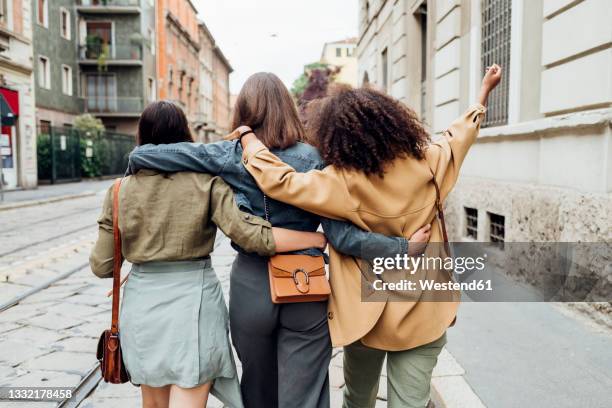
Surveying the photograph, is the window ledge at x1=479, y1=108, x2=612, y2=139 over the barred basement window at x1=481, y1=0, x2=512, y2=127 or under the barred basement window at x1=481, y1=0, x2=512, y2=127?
under

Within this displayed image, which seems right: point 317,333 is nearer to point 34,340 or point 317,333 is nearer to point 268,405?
point 268,405

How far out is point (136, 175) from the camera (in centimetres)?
237

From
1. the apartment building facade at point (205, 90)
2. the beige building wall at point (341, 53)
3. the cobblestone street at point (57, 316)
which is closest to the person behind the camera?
the cobblestone street at point (57, 316)

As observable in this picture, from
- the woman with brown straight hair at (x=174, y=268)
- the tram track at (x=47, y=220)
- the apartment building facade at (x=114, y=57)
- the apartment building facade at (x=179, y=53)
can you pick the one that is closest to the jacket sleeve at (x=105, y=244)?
the woman with brown straight hair at (x=174, y=268)

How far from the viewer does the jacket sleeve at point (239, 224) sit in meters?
2.18

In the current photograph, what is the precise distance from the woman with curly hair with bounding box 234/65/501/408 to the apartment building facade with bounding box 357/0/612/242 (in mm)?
453

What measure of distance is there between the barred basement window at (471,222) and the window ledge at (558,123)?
1.32 m

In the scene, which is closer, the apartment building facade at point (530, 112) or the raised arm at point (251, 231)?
the raised arm at point (251, 231)

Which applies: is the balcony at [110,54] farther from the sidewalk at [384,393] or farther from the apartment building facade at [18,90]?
the sidewalk at [384,393]

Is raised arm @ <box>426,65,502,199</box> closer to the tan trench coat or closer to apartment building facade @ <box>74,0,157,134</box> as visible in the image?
the tan trench coat

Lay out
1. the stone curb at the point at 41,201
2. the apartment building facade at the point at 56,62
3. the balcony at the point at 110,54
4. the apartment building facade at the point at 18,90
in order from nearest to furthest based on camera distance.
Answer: the stone curb at the point at 41,201
the apartment building facade at the point at 18,90
the apartment building facade at the point at 56,62
the balcony at the point at 110,54

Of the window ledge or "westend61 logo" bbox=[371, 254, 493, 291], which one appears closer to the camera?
"westend61 logo" bbox=[371, 254, 493, 291]

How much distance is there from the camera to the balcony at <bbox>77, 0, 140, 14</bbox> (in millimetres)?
35906

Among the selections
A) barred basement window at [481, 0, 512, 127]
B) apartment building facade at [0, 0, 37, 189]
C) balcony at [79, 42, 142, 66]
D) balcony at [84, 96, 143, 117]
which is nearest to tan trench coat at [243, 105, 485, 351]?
barred basement window at [481, 0, 512, 127]
